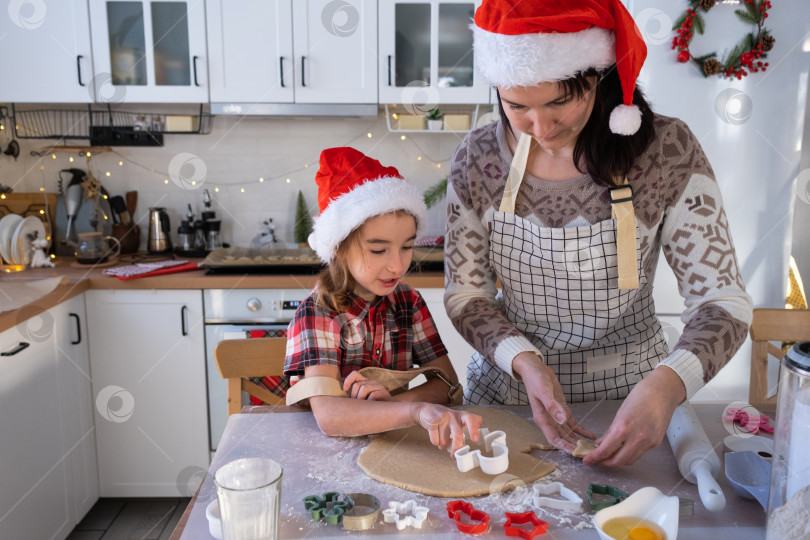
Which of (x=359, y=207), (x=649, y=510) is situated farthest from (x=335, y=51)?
(x=649, y=510)

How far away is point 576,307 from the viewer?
1.15 meters

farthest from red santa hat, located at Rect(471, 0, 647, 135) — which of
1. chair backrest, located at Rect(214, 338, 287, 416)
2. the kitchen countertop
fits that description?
the kitchen countertop

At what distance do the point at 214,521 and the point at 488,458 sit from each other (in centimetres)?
36

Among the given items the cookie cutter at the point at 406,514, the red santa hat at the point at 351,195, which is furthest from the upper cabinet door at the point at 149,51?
the cookie cutter at the point at 406,514

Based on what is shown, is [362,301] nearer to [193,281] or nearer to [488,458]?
[488,458]

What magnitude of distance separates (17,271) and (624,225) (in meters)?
2.23

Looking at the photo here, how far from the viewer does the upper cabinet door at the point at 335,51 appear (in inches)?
96.3

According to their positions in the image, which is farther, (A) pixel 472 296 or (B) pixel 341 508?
(A) pixel 472 296

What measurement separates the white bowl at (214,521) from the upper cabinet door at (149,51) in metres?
2.01

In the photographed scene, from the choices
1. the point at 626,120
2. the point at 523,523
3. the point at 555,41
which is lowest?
the point at 523,523

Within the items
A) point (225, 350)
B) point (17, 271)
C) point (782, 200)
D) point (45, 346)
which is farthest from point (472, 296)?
point (17, 271)

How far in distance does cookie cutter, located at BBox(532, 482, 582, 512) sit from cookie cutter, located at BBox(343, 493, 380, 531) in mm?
202

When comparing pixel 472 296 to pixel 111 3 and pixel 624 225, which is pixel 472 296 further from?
pixel 111 3

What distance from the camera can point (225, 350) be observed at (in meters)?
1.31
